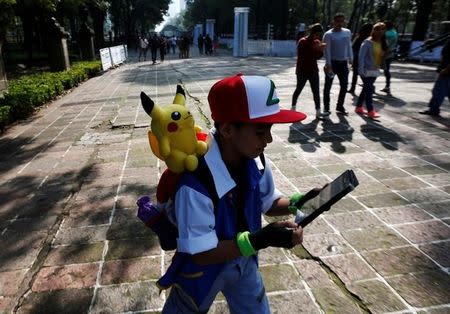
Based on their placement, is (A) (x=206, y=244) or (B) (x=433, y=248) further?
(B) (x=433, y=248)

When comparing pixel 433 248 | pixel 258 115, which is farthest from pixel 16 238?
pixel 433 248

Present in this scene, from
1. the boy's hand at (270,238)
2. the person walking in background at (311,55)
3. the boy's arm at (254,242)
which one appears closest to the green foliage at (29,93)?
the person walking in background at (311,55)

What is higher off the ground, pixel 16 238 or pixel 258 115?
pixel 258 115

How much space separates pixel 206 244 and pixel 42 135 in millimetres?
6723

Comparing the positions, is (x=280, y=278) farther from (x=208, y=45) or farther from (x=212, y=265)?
(x=208, y=45)

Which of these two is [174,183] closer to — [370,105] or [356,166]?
[356,166]

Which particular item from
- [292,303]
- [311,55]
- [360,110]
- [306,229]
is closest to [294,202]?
[292,303]

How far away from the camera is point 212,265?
5.34 ft

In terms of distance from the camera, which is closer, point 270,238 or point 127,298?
point 270,238

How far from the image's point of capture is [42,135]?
7.20 meters

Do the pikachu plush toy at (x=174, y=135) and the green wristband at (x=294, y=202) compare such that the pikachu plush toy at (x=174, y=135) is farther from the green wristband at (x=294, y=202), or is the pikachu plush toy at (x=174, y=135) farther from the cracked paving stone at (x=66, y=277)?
the cracked paving stone at (x=66, y=277)

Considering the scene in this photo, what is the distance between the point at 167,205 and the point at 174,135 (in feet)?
1.08

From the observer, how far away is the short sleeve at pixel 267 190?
1.85 metres

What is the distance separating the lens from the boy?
145 centimetres
